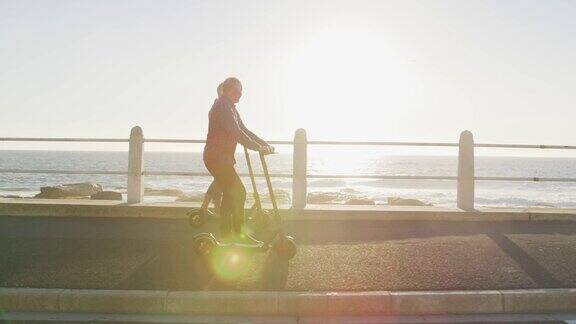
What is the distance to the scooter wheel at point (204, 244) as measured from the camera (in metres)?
6.29

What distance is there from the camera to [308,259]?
6.38m

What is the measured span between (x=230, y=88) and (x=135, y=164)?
4117 millimetres

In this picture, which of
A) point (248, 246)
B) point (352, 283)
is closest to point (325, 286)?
point (352, 283)

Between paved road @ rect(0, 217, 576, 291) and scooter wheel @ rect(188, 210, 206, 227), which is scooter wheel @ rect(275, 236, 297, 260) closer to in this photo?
paved road @ rect(0, 217, 576, 291)

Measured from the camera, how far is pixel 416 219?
9.27 metres

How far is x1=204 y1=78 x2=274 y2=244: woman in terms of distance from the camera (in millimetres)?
6258

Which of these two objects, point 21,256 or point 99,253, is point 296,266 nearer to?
point 99,253

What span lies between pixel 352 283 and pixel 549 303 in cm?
182

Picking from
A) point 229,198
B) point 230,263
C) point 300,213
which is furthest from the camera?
point 300,213

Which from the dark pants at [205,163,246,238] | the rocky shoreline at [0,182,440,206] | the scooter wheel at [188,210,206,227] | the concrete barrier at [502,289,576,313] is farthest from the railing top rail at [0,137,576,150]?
the rocky shoreline at [0,182,440,206]

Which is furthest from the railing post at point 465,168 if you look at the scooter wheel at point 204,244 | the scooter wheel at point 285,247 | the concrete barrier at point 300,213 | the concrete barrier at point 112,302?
the concrete barrier at point 112,302

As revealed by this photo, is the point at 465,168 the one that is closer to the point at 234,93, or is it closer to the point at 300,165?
the point at 300,165

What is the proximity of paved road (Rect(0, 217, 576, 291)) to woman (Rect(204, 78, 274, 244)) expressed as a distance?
40 cm

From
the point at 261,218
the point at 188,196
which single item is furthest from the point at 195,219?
the point at 188,196
